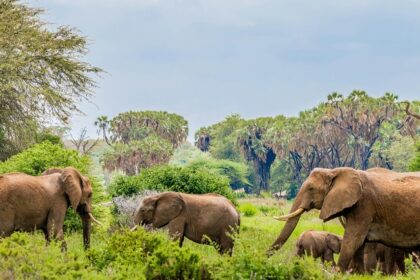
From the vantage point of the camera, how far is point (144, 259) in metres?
10.4

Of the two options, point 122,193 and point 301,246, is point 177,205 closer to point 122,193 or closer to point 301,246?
point 301,246

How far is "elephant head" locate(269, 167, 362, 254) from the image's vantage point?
41.1ft

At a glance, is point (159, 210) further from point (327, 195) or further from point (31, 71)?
point (31, 71)

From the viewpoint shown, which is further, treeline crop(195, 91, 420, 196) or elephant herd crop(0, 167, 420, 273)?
treeline crop(195, 91, 420, 196)

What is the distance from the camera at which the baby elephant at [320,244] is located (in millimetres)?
16750

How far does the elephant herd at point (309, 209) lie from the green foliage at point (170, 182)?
22.8 ft

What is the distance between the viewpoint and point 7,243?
10367 millimetres

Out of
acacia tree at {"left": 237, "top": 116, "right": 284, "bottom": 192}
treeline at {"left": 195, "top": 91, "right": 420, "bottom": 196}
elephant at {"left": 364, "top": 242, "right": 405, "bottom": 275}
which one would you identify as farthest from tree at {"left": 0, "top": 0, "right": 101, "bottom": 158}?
acacia tree at {"left": 237, "top": 116, "right": 284, "bottom": 192}

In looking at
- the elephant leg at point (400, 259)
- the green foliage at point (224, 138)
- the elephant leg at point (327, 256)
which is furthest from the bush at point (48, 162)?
the green foliage at point (224, 138)

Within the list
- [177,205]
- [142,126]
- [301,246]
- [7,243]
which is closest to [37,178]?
[177,205]

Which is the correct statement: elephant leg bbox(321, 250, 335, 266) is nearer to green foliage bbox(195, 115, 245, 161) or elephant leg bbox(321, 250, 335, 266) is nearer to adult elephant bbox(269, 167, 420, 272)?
adult elephant bbox(269, 167, 420, 272)

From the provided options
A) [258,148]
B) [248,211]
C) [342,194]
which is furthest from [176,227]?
[258,148]

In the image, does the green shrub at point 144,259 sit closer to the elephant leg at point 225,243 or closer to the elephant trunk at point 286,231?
the elephant trunk at point 286,231

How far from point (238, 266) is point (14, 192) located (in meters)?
6.03
